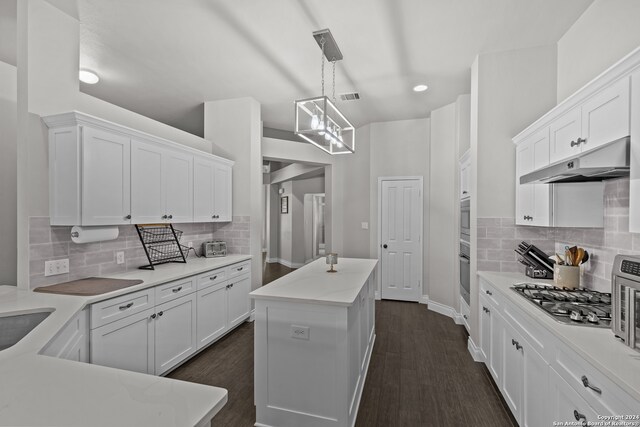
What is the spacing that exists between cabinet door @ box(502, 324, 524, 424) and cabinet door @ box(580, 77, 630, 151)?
1298 millimetres

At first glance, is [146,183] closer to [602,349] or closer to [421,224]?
[602,349]

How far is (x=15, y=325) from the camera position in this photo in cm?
168

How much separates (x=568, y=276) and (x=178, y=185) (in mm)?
3669

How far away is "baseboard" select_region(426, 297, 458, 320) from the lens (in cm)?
421

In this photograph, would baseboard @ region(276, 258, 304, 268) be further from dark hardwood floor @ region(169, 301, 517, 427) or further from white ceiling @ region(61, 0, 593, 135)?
white ceiling @ region(61, 0, 593, 135)

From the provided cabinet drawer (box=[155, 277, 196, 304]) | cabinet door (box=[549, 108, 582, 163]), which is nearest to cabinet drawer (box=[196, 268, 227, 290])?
cabinet drawer (box=[155, 277, 196, 304])

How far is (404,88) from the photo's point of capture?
3.80m

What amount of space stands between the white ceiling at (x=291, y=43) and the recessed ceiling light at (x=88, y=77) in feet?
0.26

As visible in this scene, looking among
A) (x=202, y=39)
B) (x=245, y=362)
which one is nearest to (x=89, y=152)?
(x=202, y=39)

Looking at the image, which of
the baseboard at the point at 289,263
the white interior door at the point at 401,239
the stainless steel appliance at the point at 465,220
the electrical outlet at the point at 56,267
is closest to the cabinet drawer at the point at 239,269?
the electrical outlet at the point at 56,267

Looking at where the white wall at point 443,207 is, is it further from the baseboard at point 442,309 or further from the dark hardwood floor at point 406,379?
the dark hardwood floor at point 406,379

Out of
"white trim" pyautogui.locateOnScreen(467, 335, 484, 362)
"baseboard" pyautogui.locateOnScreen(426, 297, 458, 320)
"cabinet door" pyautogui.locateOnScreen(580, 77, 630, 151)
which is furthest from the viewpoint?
"baseboard" pyautogui.locateOnScreen(426, 297, 458, 320)

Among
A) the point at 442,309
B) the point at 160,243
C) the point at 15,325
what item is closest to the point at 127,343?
the point at 15,325

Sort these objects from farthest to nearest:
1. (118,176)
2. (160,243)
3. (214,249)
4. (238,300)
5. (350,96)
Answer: (350,96) < (214,249) < (238,300) < (160,243) < (118,176)
